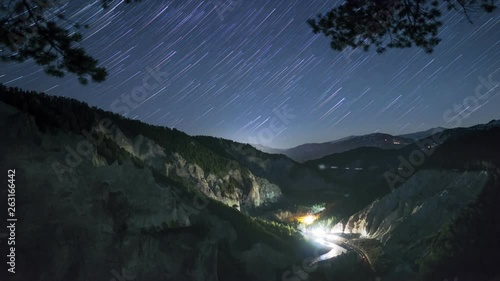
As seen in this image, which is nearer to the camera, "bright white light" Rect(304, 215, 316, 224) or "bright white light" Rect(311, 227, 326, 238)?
"bright white light" Rect(311, 227, 326, 238)

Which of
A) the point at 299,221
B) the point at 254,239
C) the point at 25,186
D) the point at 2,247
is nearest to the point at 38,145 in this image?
the point at 25,186

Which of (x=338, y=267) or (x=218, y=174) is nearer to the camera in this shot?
(x=338, y=267)

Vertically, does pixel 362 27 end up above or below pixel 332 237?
above

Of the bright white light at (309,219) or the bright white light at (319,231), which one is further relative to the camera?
the bright white light at (309,219)

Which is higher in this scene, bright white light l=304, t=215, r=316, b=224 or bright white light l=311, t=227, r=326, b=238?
bright white light l=304, t=215, r=316, b=224

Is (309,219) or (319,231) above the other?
(309,219)

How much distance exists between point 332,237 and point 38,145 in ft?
228

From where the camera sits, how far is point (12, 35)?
10602 mm

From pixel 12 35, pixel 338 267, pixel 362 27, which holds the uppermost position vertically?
pixel 12 35

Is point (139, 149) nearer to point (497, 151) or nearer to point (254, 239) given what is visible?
point (254, 239)

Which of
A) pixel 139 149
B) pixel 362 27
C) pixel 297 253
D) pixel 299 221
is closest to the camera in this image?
pixel 362 27

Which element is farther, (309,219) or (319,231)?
(309,219)

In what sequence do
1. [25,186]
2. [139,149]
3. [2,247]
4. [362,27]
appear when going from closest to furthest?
[362,27] → [2,247] → [25,186] → [139,149]

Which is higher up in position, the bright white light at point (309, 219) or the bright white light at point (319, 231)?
the bright white light at point (309, 219)
